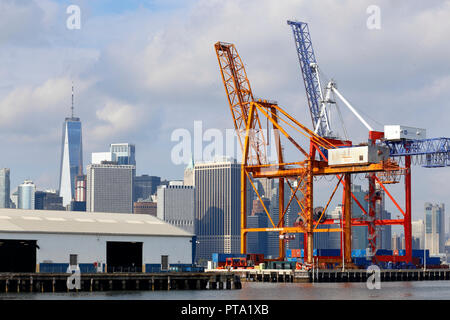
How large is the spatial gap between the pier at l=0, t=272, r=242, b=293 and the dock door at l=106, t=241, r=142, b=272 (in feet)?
29.7

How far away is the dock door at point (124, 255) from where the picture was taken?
12106 centimetres

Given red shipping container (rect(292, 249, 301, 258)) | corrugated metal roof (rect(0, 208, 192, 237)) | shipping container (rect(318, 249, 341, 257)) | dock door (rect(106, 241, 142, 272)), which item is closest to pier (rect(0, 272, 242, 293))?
dock door (rect(106, 241, 142, 272))

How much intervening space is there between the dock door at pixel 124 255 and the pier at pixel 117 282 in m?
Answer: 9.06

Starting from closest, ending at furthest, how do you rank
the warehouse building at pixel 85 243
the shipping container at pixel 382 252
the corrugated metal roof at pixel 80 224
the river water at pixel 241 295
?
the river water at pixel 241 295, the warehouse building at pixel 85 243, the corrugated metal roof at pixel 80 224, the shipping container at pixel 382 252

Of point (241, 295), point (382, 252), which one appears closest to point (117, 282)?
point (241, 295)

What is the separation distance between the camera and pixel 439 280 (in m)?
174

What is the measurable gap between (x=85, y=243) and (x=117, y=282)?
35.7 feet

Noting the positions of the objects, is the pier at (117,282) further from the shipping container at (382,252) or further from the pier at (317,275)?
the shipping container at (382,252)

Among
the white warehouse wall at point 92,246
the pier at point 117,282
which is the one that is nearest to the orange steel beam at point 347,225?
the white warehouse wall at point 92,246

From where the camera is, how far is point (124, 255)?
122m

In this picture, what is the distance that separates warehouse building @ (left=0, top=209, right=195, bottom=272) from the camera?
11363 centimetres
